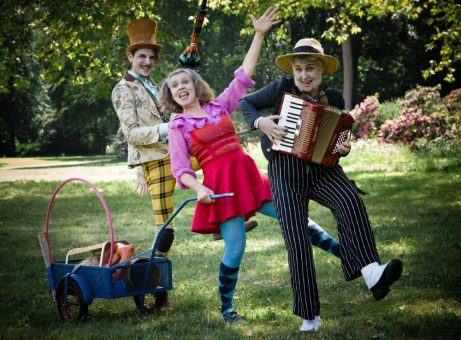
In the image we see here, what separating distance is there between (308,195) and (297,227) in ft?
1.08

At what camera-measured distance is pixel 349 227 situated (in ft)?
15.0

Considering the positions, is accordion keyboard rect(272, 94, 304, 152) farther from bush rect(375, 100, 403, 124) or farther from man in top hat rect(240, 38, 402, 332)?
bush rect(375, 100, 403, 124)

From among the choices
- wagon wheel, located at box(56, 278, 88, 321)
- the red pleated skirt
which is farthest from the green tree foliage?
the red pleated skirt

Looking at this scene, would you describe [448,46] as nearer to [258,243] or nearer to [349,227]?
[258,243]

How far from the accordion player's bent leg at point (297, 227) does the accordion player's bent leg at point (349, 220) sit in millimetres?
126

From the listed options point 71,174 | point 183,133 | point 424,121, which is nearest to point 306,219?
point 183,133

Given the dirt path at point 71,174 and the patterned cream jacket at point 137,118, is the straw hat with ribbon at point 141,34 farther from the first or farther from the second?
the dirt path at point 71,174

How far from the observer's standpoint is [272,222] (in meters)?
10.4

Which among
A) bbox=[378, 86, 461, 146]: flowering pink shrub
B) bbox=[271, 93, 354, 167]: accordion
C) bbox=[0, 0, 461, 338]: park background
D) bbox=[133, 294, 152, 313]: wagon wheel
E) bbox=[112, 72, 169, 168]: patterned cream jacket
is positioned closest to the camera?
bbox=[271, 93, 354, 167]: accordion

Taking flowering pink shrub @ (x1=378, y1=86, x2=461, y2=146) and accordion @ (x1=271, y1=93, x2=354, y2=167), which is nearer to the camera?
accordion @ (x1=271, y1=93, x2=354, y2=167)

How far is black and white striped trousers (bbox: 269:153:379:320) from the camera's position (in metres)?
4.57

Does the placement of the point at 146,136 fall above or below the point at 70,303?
above

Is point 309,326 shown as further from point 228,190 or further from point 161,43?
point 161,43

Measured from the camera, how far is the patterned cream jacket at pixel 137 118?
18.5 ft
